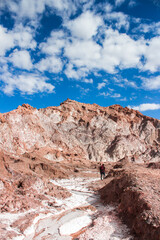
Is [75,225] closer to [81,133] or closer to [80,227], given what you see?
[80,227]

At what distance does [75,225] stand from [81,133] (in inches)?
1724

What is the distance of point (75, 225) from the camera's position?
5.00 metres

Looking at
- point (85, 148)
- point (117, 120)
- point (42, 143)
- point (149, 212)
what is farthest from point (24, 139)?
point (149, 212)

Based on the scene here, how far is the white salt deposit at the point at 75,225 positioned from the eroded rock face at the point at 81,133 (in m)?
28.8

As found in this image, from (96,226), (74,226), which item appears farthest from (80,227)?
(96,226)

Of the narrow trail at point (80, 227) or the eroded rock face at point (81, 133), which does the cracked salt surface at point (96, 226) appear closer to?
the narrow trail at point (80, 227)

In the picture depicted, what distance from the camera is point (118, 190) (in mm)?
7137

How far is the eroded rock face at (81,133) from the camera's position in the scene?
123 ft

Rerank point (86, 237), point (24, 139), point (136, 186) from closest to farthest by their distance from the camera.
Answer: point (86, 237), point (136, 186), point (24, 139)

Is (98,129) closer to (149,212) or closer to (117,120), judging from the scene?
(117,120)

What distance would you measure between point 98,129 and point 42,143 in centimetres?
1755

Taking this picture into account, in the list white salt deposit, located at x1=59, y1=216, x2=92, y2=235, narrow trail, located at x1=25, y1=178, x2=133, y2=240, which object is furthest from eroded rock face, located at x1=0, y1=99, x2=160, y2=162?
white salt deposit, located at x1=59, y1=216, x2=92, y2=235

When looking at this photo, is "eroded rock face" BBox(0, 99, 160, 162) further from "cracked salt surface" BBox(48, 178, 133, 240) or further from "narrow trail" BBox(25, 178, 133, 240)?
"cracked salt surface" BBox(48, 178, 133, 240)

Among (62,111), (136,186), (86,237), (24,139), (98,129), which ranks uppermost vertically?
(62,111)
